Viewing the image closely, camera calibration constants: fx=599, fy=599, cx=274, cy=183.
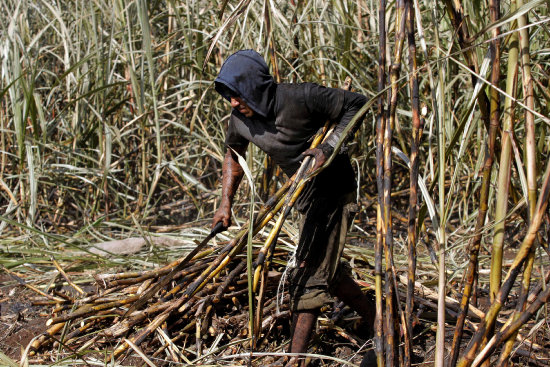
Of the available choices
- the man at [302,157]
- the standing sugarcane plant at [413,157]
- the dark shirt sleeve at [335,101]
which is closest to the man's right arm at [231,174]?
the man at [302,157]

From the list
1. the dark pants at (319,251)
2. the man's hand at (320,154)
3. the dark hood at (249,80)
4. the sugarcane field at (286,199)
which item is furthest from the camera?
the dark pants at (319,251)

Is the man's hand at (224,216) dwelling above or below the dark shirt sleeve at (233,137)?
below

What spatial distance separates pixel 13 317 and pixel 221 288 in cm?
120

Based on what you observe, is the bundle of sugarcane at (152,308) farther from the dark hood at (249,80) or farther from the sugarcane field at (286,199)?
the dark hood at (249,80)

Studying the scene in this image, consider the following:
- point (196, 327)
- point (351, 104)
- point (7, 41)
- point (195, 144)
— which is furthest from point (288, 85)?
point (7, 41)

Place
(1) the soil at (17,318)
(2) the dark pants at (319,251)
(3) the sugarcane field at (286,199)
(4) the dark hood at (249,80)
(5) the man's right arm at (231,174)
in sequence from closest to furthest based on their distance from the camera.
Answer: (3) the sugarcane field at (286,199), (4) the dark hood at (249,80), (2) the dark pants at (319,251), (5) the man's right arm at (231,174), (1) the soil at (17,318)

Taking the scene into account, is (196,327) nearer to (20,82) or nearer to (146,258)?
(146,258)

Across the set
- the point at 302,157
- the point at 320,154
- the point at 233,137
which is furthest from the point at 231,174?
the point at 320,154

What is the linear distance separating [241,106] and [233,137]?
0.24 m

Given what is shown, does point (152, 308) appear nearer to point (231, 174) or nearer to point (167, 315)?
point (167, 315)

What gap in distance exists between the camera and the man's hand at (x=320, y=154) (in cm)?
197

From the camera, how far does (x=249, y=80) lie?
209 centimetres

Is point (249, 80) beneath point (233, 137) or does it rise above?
above

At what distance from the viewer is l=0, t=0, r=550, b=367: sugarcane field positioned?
1470mm
